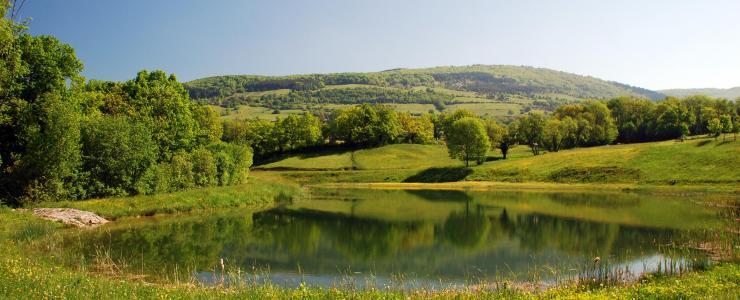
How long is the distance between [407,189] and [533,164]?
1066 inches

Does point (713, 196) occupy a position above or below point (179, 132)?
below

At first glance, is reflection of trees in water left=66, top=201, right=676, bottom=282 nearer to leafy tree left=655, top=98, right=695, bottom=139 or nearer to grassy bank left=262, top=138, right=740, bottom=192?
grassy bank left=262, top=138, right=740, bottom=192

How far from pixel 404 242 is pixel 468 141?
78120 mm

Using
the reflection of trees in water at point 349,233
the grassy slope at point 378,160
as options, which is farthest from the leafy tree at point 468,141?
the reflection of trees in water at point 349,233

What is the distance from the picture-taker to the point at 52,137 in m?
43.0

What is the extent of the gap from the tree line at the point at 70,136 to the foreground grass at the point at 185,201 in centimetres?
225

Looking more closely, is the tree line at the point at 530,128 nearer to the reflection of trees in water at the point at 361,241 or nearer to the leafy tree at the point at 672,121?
the leafy tree at the point at 672,121

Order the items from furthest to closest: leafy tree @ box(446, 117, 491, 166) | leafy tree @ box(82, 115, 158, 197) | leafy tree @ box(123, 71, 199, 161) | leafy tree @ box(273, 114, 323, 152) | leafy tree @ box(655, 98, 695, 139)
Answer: leafy tree @ box(273, 114, 323, 152), leafy tree @ box(655, 98, 695, 139), leafy tree @ box(446, 117, 491, 166), leafy tree @ box(123, 71, 199, 161), leafy tree @ box(82, 115, 158, 197)

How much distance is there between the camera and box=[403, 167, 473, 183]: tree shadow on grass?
106 metres

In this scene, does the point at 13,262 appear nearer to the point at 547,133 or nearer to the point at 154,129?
the point at 154,129

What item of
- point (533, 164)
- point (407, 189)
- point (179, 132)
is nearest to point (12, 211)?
point (179, 132)

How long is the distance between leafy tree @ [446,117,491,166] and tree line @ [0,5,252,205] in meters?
62.7

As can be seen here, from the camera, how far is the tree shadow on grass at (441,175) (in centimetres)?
10649

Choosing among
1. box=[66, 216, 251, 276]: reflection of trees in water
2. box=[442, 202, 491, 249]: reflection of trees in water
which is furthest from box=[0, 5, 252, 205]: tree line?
box=[442, 202, 491, 249]: reflection of trees in water
